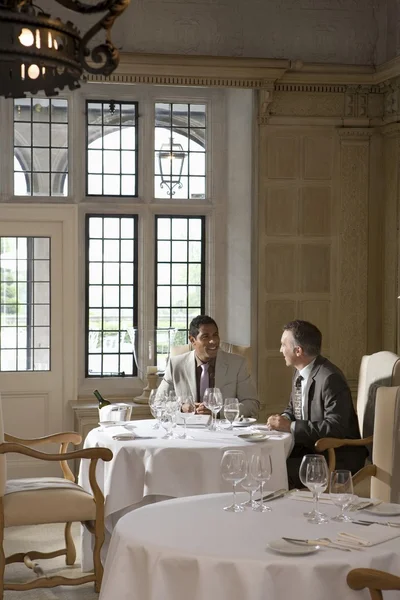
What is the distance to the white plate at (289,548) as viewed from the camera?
10.2 feet

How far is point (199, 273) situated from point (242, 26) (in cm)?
221

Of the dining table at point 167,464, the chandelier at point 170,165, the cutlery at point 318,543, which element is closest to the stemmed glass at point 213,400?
the dining table at point 167,464

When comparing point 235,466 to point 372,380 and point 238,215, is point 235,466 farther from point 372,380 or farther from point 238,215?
point 238,215

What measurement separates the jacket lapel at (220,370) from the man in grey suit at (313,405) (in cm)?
71

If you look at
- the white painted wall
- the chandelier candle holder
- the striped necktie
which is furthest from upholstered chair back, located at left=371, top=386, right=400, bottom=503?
the chandelier candle holder

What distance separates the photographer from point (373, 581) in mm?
2838

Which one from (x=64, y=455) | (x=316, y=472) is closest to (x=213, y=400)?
(x=64, y=455)

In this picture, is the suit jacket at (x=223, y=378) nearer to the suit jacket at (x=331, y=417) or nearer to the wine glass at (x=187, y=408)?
the wine glass at (x=187, y=408)

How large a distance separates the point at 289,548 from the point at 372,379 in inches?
121

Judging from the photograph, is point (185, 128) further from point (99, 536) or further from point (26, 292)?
point (99, 536)

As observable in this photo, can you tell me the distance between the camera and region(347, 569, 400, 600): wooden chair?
280cm

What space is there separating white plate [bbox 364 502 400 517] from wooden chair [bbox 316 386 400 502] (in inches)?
40.2

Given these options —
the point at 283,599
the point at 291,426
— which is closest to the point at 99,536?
the point at 291,426

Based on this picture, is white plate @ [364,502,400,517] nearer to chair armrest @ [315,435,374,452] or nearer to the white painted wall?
chair armrest @ [315,435,374,452]
